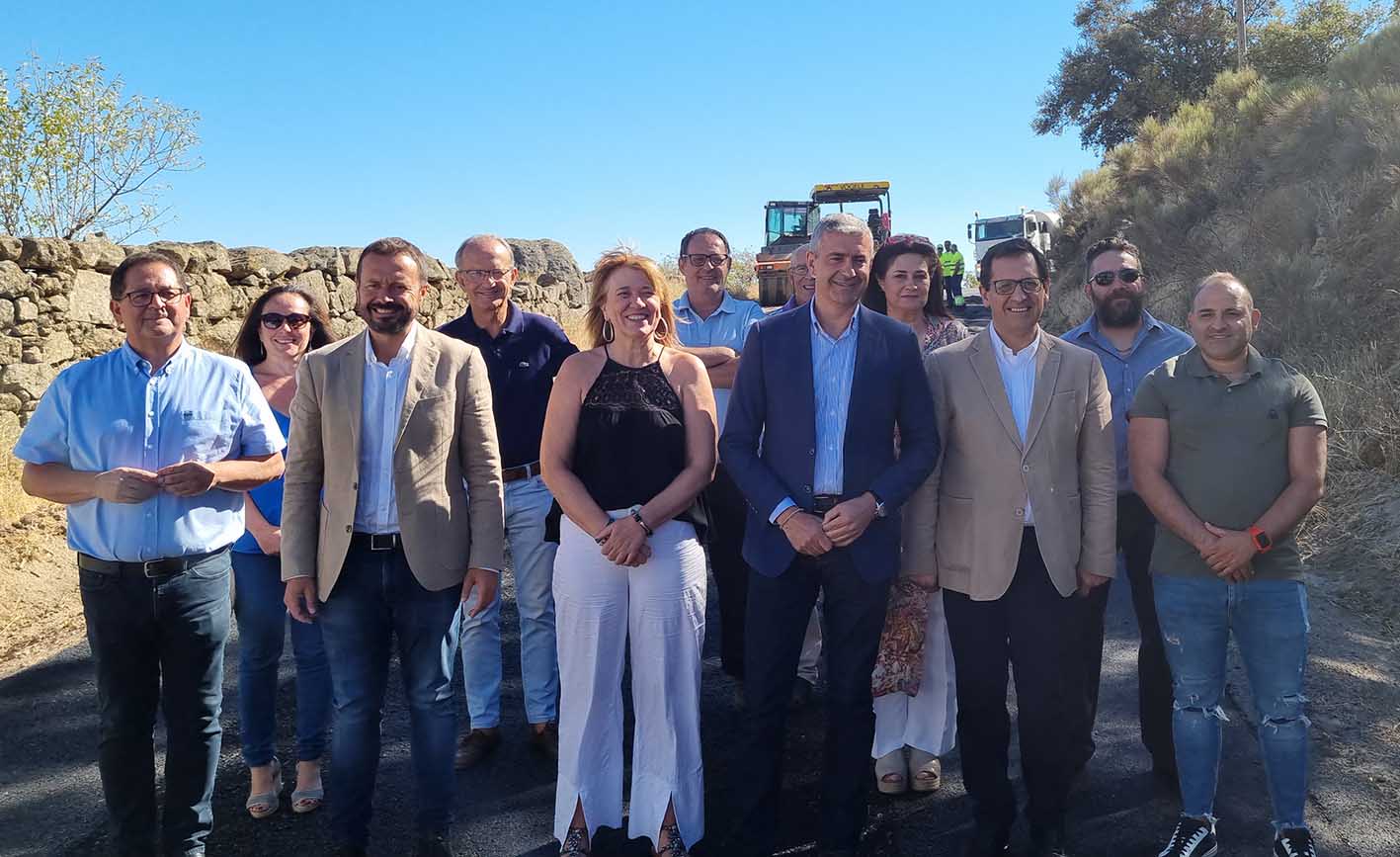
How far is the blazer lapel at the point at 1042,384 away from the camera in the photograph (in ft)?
10.9

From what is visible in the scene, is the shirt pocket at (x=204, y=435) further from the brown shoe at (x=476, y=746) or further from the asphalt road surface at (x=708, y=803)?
the brown shoe at (x=476, y=746)

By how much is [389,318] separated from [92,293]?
7058 millimetres

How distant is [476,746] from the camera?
13.9 feet

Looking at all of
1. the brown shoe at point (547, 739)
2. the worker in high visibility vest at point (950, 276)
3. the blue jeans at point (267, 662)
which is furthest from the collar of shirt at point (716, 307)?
the worker in high visibility vest at point (950, 276)

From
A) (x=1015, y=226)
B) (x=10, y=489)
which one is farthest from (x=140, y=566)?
(x=1015, y=226)

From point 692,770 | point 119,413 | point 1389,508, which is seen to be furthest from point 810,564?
point 1389,508

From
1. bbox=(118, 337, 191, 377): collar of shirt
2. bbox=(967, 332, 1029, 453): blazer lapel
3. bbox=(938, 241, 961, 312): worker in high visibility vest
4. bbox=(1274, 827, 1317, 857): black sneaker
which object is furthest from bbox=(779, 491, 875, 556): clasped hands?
bbox=(938, 241, 961, 312): worker in high visibility vest

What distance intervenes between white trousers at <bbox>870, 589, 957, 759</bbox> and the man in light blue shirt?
8.19 feet

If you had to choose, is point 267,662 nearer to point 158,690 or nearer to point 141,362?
point 158,690

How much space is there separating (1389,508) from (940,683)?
13.0ft

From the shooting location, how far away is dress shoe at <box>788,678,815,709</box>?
4.77 m

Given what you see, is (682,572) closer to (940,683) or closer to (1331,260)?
(940,683)

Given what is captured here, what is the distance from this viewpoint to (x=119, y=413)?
3.19 meters

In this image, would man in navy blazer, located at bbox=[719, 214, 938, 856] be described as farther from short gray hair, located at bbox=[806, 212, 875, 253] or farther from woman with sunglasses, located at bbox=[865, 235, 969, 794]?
woman with sunglasses, located at bbox=[865, 235, 969, 794]
